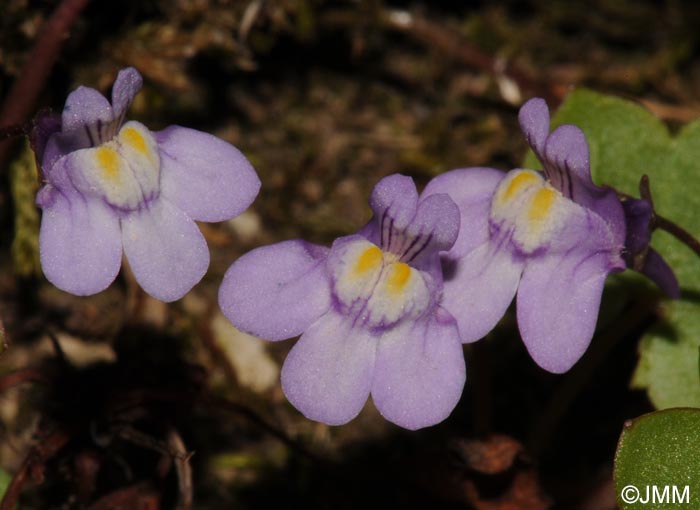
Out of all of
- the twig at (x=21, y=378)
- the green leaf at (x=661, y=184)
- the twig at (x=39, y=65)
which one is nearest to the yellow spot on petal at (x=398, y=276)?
the green leaf at (x=661, y=184)

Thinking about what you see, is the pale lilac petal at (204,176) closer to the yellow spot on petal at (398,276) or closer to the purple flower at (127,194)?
the purple flower at (127,194)

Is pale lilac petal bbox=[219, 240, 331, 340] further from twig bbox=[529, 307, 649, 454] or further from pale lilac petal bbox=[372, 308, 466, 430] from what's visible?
twig bbox=[529, 307, 649, 454]

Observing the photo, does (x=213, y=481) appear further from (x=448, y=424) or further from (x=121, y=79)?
(x=121, y=79)

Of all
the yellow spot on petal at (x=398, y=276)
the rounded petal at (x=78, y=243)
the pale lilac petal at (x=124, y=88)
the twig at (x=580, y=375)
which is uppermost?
the pale lilac petal at (x=124, y=88)

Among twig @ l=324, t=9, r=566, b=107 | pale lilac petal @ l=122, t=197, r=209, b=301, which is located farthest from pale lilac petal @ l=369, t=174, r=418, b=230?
twig @ l=324, t=9, r=566, b=107

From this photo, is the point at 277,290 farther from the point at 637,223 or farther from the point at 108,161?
the point at 637,223
